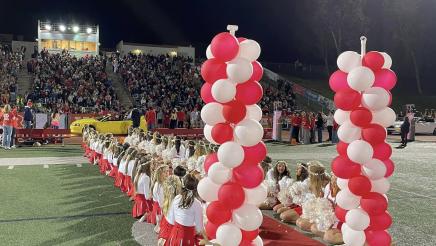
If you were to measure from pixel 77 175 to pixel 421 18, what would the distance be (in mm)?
47076

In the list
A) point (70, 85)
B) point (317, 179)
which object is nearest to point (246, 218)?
point (317, 179)

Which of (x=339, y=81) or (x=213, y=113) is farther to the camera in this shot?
(x=339, y=81)

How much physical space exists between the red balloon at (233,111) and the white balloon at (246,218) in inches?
40.4

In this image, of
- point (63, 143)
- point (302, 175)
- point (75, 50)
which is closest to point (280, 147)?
point (63, 143)

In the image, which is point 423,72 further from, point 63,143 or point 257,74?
point 257,74

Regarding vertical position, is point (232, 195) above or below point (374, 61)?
below

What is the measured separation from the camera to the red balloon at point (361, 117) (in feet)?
18.6

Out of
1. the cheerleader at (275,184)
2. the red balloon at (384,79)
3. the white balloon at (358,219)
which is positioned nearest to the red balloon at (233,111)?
the red balloon at (384,79)

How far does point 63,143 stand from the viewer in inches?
886


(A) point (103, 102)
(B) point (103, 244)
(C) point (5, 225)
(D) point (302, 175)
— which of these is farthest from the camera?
(A) point (103, 102)

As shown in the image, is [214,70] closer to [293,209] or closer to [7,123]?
[293,209]

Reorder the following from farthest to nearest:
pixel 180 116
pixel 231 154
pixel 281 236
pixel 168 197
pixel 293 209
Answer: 1. pixel 180 116
2. pixel 293 209
3. pixel 281 236
4. pixel 168 197
5. pixel 231 154

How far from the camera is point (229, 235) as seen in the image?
207 inches

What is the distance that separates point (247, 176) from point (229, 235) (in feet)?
2.32
